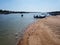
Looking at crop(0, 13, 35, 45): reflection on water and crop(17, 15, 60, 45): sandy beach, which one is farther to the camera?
crop(0, 13, 35, 45): reflection on water

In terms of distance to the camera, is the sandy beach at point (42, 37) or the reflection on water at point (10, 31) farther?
the reflection on water at point (10, 31)

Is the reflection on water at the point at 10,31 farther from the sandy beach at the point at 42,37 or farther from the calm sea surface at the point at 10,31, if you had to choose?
the sandy beach at the point at 42,37

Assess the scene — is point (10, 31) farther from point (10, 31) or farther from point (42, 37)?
point (42, 37)

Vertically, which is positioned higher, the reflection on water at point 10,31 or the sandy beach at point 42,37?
the sandy beach at point 42,37

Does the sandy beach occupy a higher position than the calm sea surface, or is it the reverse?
the sandy beach

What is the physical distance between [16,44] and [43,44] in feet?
13.0

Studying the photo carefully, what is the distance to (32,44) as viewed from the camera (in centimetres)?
1340

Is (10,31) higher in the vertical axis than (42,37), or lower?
lower

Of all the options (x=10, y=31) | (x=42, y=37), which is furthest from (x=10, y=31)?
(x=42, y=37)

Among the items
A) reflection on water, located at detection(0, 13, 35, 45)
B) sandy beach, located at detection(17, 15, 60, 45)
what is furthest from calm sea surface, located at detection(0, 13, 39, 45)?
sandy beach, located at detection(17, 15, 60, 45)

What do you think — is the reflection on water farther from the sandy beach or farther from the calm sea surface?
the sandy beach

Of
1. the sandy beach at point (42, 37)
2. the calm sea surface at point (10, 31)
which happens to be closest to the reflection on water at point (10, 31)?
the calm sea surface at point (10, 31)

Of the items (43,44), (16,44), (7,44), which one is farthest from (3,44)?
(43,44)

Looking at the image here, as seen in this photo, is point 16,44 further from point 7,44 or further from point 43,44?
point 43,44
